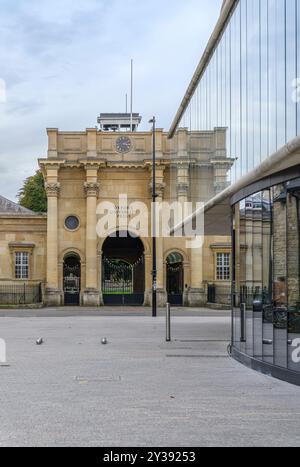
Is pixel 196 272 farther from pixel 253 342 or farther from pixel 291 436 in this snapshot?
pixel 291 436

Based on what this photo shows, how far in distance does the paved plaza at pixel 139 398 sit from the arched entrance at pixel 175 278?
27034 mm

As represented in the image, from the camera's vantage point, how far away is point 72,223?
47.3 m

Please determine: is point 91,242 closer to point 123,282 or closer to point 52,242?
point 52,242

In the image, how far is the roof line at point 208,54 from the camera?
1715 centimetres

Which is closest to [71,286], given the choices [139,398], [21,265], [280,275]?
[21,265]

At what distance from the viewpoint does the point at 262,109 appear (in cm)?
1421

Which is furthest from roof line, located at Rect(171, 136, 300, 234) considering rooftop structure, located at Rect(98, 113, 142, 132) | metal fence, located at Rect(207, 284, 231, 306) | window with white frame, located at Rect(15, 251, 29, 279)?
rooftop structure, located at Rect(98, 113, 142, 132)

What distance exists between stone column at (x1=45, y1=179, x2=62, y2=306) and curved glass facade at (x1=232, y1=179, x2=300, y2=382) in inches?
1205

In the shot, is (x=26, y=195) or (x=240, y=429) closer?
(x=240, y=429)

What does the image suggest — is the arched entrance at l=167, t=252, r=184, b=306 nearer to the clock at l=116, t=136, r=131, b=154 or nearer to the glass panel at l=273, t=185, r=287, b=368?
the clock at l=116, t=136, r=131, b=154

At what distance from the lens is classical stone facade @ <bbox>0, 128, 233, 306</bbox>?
45844 mm
